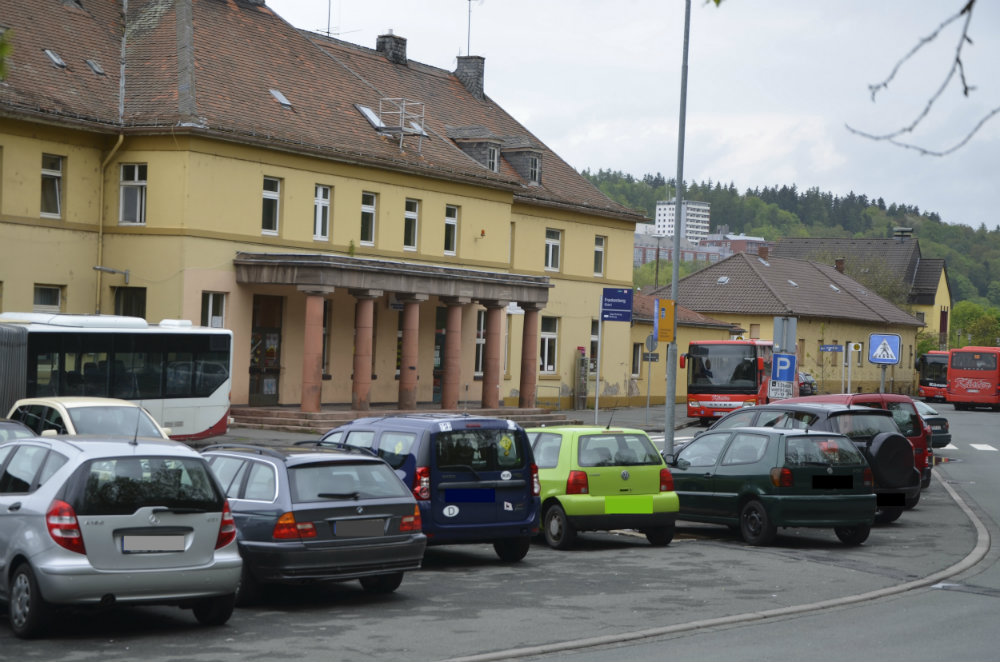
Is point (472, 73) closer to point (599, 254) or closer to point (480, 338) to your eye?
point (599, 254)

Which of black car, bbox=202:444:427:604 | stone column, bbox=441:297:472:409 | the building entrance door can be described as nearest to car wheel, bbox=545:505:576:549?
black car, bbox=202:444:427:604

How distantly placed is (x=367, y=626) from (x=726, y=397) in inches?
1445

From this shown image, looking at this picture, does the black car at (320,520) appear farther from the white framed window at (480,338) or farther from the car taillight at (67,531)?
the white framed window at (480,338)

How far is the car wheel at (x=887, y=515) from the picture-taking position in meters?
19.6

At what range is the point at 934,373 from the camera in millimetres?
77938

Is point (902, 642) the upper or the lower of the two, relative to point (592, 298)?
lower

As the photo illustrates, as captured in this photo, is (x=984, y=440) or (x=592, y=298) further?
(x=592, y=298)

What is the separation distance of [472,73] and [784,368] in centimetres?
2410

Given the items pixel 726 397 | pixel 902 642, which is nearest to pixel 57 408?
pixel 902 642

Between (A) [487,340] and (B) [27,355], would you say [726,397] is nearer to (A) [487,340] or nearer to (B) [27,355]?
(A) [487,340]

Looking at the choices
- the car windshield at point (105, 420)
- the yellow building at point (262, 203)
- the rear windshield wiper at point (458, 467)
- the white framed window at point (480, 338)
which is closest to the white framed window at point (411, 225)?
the yellow building at point (262, 203)

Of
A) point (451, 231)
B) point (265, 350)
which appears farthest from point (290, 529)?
point (451, 231)

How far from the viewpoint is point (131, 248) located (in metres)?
34.7

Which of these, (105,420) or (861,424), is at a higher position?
(861,424)
